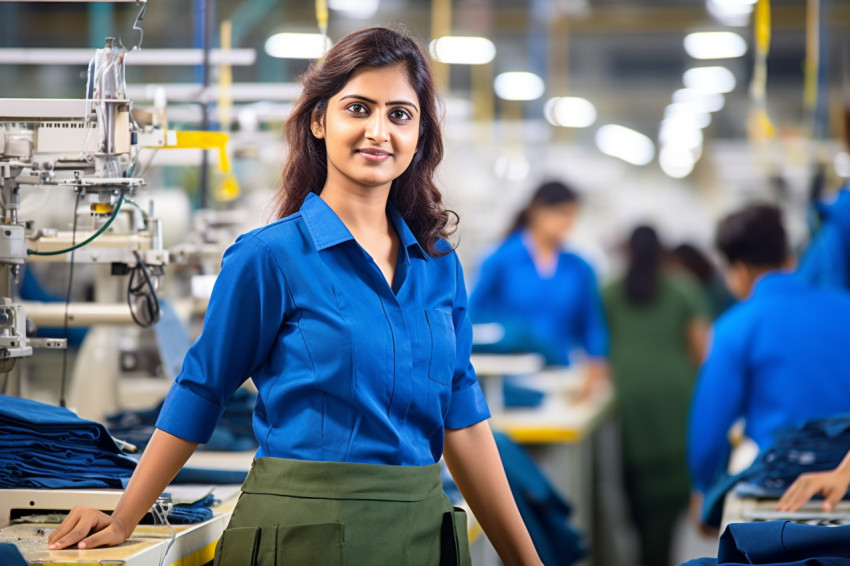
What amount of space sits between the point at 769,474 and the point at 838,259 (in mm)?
1470

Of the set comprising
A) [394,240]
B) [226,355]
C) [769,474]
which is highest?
[394,240]

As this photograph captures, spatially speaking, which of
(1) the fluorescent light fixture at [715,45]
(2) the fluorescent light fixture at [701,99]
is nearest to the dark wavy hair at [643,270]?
(1) the fluorescent light fixture at [715,45]

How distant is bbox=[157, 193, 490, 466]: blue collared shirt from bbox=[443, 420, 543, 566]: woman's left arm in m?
0.17

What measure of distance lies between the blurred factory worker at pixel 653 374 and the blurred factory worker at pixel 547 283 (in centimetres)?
17

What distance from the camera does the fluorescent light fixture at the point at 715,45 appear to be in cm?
1160

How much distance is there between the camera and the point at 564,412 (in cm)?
464

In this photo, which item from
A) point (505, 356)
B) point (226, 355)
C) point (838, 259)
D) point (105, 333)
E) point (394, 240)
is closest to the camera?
point (226, 355)

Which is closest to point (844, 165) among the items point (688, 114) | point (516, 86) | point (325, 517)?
point (325, 517)

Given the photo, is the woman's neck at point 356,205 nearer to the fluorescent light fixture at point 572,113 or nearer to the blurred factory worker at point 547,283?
the blurred factory worker at point 547,283

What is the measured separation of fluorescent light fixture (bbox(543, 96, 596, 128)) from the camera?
48.7 feet

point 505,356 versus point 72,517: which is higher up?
point 72,517

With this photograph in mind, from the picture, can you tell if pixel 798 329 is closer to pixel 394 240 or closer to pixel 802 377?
pixel 802 377

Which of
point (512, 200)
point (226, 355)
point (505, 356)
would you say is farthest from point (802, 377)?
point (512, 200)

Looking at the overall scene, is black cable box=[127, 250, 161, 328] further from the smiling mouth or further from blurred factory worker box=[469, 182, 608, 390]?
blurred factory worker box=[469, 182, 608, 390]
